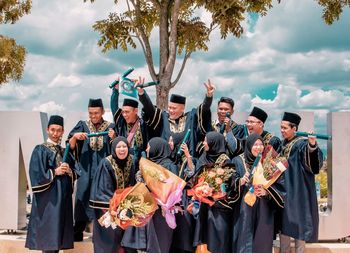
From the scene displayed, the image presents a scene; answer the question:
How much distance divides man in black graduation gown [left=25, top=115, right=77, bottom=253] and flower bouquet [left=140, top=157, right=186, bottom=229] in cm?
147

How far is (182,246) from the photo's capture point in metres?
6.78

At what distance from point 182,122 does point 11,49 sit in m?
16.5

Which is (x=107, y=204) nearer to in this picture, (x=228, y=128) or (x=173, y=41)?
(x=228, y=128)

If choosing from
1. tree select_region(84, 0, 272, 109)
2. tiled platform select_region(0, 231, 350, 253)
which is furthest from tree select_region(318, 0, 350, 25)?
tiled platform select_region(0, 231, 350, 253)

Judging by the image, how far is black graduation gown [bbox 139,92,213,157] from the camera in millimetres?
7402

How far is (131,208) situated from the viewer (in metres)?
6.05

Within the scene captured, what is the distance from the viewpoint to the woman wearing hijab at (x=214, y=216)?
641 centimetres

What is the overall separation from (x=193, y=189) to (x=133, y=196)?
0.74 m

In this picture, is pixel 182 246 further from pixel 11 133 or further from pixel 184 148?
pixel 11 133

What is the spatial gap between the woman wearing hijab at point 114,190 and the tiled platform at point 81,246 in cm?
156

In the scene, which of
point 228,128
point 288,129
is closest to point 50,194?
point 228,128

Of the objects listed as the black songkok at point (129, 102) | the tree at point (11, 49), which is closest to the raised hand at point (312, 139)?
the black songkok at point (129, 102)

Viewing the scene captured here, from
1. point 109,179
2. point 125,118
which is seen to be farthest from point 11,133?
point 109,179

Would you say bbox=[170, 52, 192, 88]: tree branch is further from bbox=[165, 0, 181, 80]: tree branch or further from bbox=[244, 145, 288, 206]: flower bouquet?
bbox=[244, 145, 288, 206]: flower bouquet
